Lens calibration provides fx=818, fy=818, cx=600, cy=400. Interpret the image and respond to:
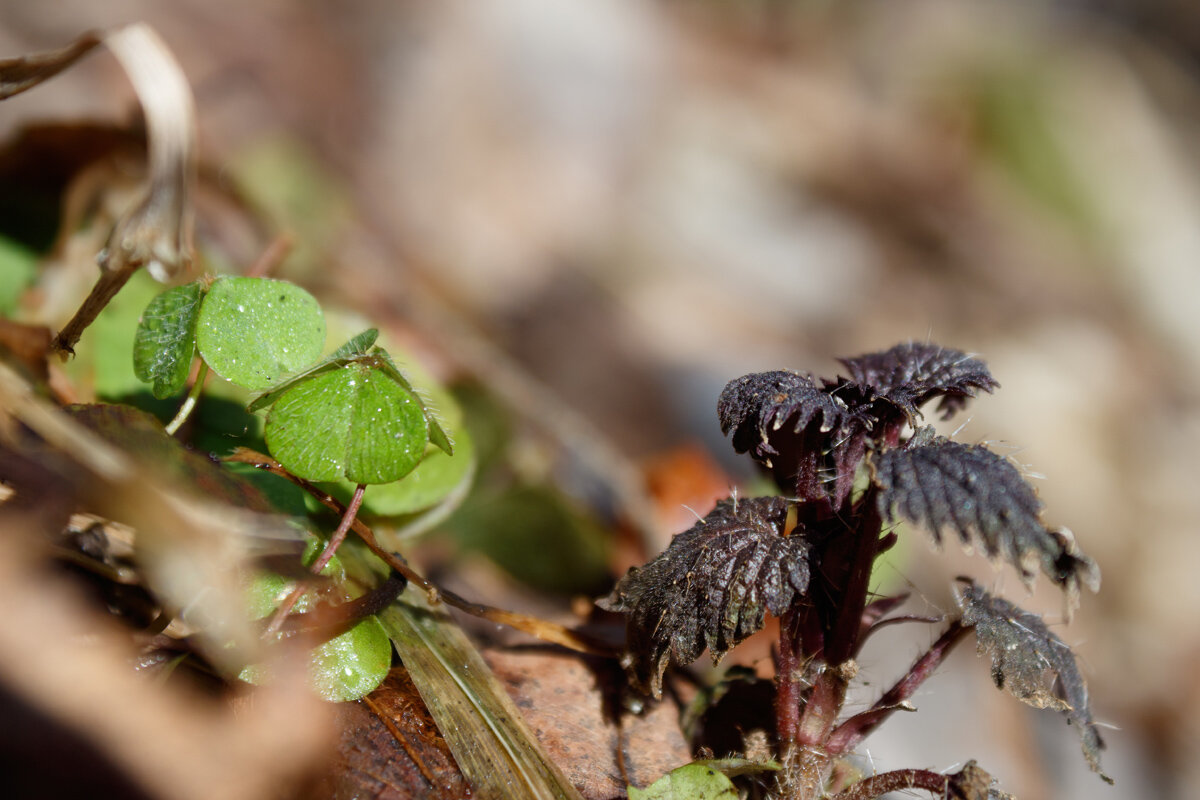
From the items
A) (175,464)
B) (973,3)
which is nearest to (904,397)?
(175,464)

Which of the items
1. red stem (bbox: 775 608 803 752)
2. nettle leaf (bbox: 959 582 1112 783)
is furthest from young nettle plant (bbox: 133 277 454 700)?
nettle leaf (bbox: 959 582 1112 783)

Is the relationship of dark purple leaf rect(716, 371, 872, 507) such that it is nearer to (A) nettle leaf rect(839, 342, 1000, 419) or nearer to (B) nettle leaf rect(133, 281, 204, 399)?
(A) nettle leaf rect(839, 342, 1000, 419)

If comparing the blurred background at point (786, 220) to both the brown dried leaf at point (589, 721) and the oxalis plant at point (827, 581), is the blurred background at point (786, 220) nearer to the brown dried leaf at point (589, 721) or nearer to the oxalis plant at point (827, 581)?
the brown dried leaf at point (589, 721)

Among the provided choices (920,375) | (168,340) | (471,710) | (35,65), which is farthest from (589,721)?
(35,65)

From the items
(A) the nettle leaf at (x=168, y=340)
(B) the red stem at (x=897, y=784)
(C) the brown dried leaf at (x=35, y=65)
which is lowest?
(B) the red stem at (x=897, y=784)

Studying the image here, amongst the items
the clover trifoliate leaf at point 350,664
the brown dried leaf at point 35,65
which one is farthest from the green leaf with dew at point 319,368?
the brown dried leaf at point 35,65

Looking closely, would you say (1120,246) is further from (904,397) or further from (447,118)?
(904,397)
